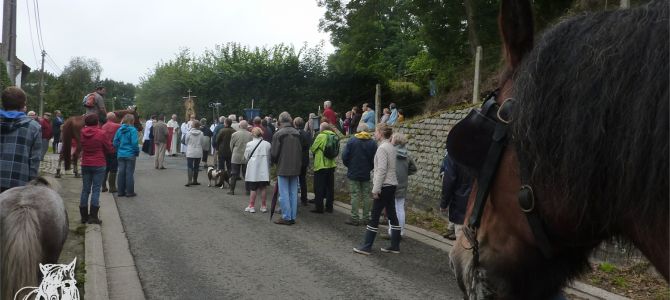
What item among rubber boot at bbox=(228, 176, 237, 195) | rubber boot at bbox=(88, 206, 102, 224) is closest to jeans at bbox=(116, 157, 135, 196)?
rubber boot at bbox=(228, 176, 237, 195)

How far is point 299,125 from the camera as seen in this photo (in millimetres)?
12984

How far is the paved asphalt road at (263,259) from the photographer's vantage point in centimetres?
630

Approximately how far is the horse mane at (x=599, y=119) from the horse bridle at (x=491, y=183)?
0.03 metres

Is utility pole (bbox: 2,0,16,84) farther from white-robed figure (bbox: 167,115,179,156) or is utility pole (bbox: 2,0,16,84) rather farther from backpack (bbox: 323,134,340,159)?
white-robed figure (bbox: 167,115,179,156)

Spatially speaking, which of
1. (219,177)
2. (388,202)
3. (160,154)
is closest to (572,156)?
(388,202)

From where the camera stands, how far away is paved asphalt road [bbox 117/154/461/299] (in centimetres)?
630

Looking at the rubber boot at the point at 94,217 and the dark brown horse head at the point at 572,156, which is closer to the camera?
the dark brown horse head at the point at 572,156

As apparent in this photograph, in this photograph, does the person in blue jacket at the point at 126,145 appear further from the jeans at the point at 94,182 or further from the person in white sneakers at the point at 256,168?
the jeans at the point at 94,182

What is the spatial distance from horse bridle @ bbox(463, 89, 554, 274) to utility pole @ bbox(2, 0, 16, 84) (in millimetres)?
13916

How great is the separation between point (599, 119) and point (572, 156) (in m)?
0.09

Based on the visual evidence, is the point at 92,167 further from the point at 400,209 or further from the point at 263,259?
the point at 400,209

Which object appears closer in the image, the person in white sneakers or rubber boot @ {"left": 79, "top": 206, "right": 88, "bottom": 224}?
rubber boot @ {"left": 79, "top": 206, "right": 88, "bottom": 224}

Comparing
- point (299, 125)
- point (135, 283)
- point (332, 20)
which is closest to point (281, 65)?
point (332, 20)

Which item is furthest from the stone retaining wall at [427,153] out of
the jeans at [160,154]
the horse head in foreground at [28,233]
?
the jeans at [160,154]
